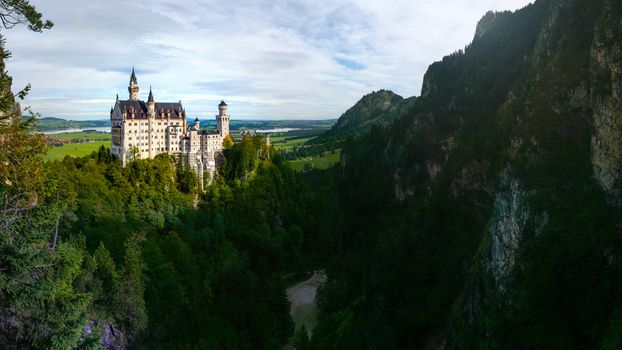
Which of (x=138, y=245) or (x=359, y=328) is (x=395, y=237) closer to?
(x=359, y=328)

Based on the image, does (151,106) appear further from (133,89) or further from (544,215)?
(544,215)

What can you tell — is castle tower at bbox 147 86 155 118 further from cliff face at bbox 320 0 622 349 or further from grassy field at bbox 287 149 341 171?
grassy field at bbox 287 149 341 171

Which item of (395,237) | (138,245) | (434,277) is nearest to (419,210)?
(395,237)

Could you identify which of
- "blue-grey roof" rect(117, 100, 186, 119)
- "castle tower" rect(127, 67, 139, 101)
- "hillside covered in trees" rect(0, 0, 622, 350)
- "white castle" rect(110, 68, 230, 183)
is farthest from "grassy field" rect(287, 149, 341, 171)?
"castle tower" rect(127, 67, 139, 101)

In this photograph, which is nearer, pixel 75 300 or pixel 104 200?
pixel 75 300

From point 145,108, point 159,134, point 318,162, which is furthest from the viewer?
point 318,162

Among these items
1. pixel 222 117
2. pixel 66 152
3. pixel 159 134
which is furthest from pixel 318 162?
pixel 159 134
